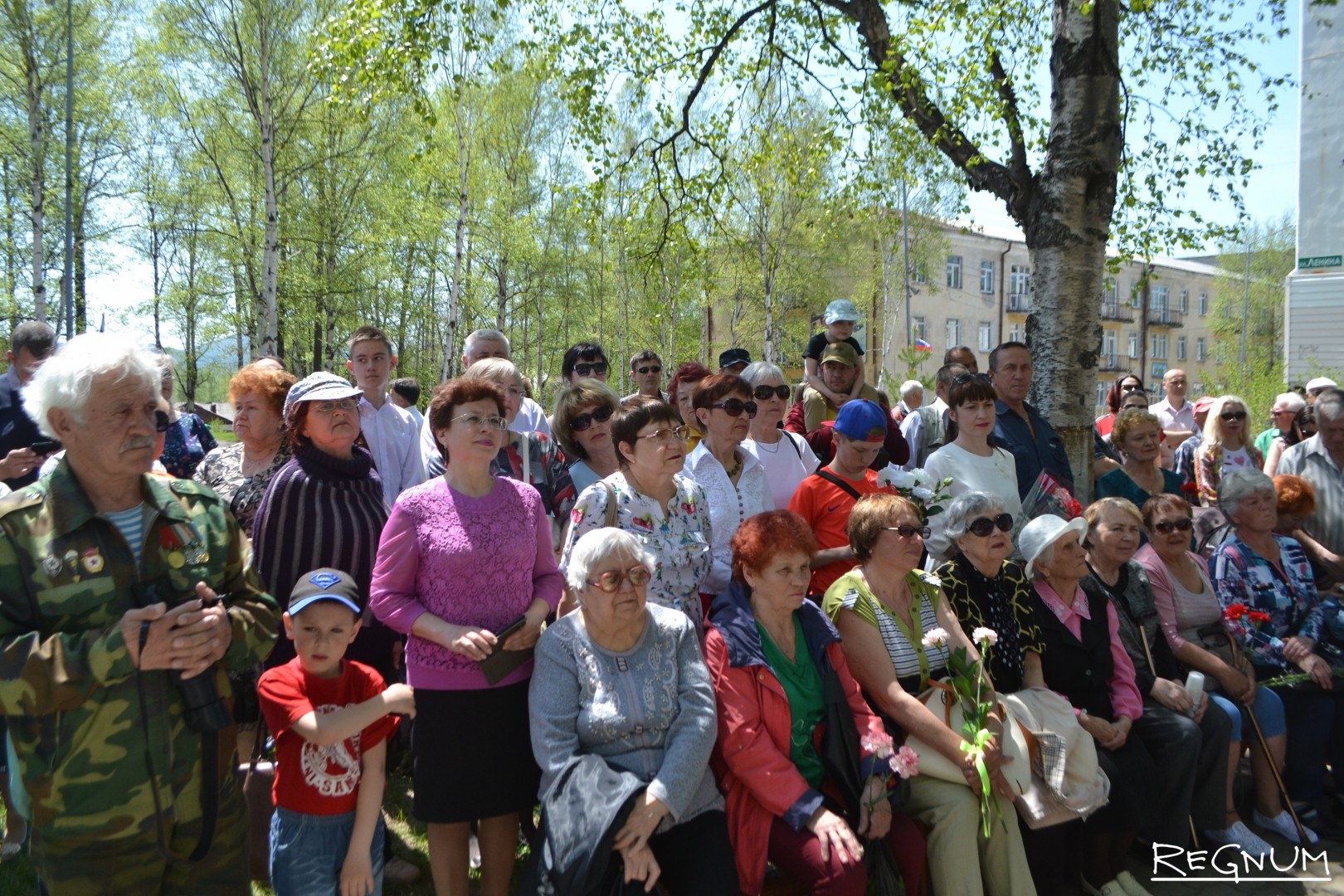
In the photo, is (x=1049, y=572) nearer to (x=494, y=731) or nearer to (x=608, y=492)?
(x=608, y=492)

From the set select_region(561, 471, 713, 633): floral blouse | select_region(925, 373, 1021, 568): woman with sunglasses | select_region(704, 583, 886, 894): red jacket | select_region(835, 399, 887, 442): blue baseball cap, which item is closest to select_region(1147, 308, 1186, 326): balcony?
select_region(925, 373, 1021, 568): woman with sunglasses

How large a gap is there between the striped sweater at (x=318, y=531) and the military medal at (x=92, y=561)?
1.20 metres

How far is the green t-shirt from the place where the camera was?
127 inches

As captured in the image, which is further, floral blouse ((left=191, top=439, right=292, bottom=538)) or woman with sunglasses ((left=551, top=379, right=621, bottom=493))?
woman with sunglasses ((left=551, top=379, right=621, bottom=493))

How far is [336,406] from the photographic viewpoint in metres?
3.43

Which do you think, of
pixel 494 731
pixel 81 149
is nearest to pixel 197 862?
pixel 494 731


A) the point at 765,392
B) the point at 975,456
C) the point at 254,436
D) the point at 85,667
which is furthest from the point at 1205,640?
the point at 85,667

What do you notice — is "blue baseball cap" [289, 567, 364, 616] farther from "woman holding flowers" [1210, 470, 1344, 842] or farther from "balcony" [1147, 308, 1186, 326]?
"balcony" [1147, 308, 1186, 326]

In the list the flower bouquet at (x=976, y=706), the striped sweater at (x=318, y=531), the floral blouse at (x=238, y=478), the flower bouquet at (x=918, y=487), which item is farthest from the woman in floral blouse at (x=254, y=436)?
the flower bouquet at (x=976, y=706)

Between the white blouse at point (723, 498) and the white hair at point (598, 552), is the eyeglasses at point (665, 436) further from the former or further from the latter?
the white hair at point (598, 552)

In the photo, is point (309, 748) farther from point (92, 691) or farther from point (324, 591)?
point (92, 691)

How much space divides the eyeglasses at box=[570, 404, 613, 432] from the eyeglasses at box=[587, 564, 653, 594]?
141cm

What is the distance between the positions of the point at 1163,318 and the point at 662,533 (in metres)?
61.0

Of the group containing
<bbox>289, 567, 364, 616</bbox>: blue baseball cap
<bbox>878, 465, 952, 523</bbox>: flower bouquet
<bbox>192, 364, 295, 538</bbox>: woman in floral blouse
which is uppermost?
<bbox>192, 364, 295, 538</bbox>: woman in floral blouse
